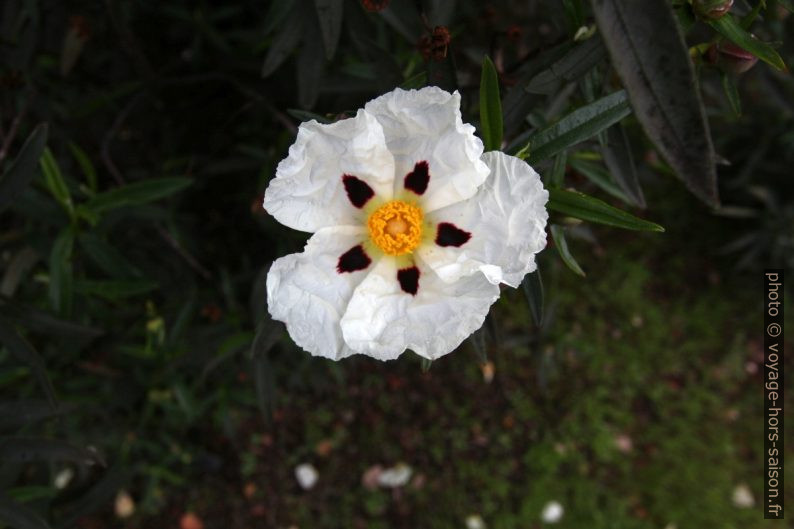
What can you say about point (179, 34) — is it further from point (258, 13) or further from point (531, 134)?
point (531, 134)

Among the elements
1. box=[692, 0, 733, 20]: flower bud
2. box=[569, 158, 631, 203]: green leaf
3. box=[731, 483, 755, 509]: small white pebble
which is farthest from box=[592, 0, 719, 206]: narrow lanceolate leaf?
box=[731, 483, 755, 509]: small white pebble

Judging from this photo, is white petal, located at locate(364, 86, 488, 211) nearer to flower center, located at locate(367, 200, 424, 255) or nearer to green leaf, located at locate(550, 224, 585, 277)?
flower center, located at locate(367, 200, 424, 255)

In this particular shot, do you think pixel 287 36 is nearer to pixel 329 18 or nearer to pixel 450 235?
pixel 329 18

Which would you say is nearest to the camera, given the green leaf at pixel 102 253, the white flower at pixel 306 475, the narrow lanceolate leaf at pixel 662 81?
the narrow lanceolate leaf at pixel 662 81

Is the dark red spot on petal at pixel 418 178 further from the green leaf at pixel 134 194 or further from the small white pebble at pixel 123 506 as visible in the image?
the small white pebble at pixel 123 506

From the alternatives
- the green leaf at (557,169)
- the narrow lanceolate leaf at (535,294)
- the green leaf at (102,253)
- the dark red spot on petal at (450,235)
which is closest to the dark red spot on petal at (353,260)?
the dark red spot on petal at (450,235)

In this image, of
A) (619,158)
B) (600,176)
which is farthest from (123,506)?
(619,158)
